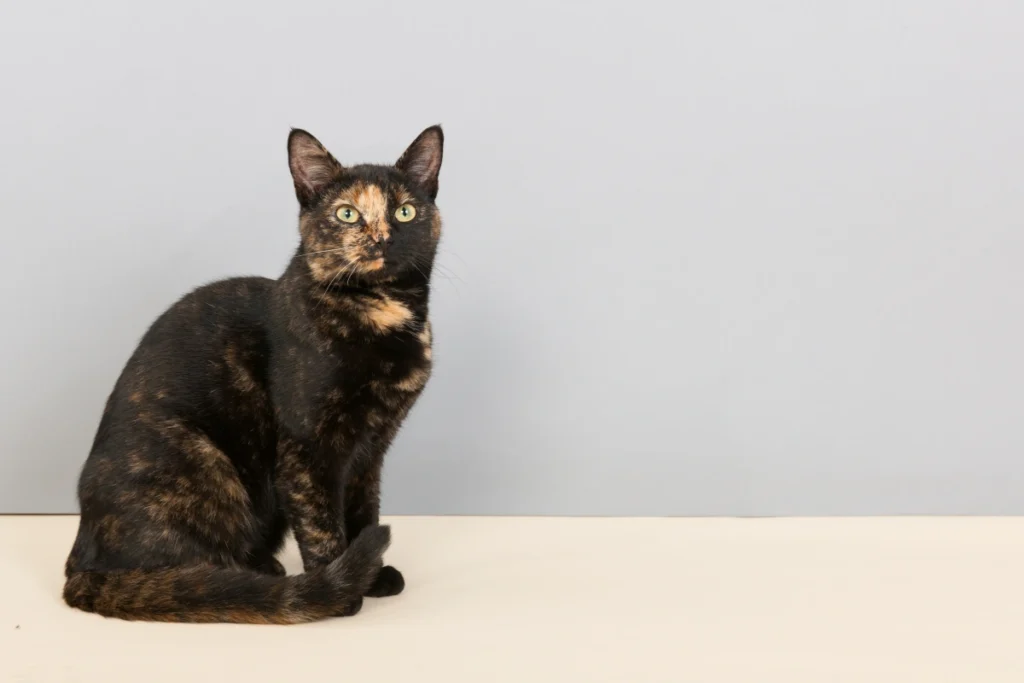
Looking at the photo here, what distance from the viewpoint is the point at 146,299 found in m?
2.63

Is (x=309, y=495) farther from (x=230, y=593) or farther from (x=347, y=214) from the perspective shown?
(x=347, y=214)

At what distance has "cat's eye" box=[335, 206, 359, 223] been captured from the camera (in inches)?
74.8

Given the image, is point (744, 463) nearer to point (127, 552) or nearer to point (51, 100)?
point (127, 552)

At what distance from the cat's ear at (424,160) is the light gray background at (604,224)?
586mm

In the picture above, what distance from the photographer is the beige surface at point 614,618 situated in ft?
5.16

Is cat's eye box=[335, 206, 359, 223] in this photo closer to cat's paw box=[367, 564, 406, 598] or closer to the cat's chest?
the cat's chest

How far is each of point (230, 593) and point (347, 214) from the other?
0.77m

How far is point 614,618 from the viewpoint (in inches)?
71.1

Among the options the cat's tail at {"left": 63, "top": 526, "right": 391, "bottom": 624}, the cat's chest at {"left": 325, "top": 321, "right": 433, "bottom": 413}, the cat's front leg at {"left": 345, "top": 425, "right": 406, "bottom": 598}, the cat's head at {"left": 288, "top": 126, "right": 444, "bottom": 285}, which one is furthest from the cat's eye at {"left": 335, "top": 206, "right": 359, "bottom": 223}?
the cat's tail at {"left": 63, "top": 526, "right": 391, "bottom": 624}

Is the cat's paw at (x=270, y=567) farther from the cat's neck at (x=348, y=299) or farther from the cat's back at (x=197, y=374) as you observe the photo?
the cat's neck at (x=348, y=299)

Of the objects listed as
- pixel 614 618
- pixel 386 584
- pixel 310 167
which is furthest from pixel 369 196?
pixel 614 618

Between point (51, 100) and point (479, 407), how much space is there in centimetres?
144

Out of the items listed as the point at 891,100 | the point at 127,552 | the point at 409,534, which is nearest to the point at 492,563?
the point at 409,534

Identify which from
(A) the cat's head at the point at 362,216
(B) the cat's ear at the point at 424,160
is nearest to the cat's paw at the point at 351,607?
(A) the cat's head at the point at 362,216
